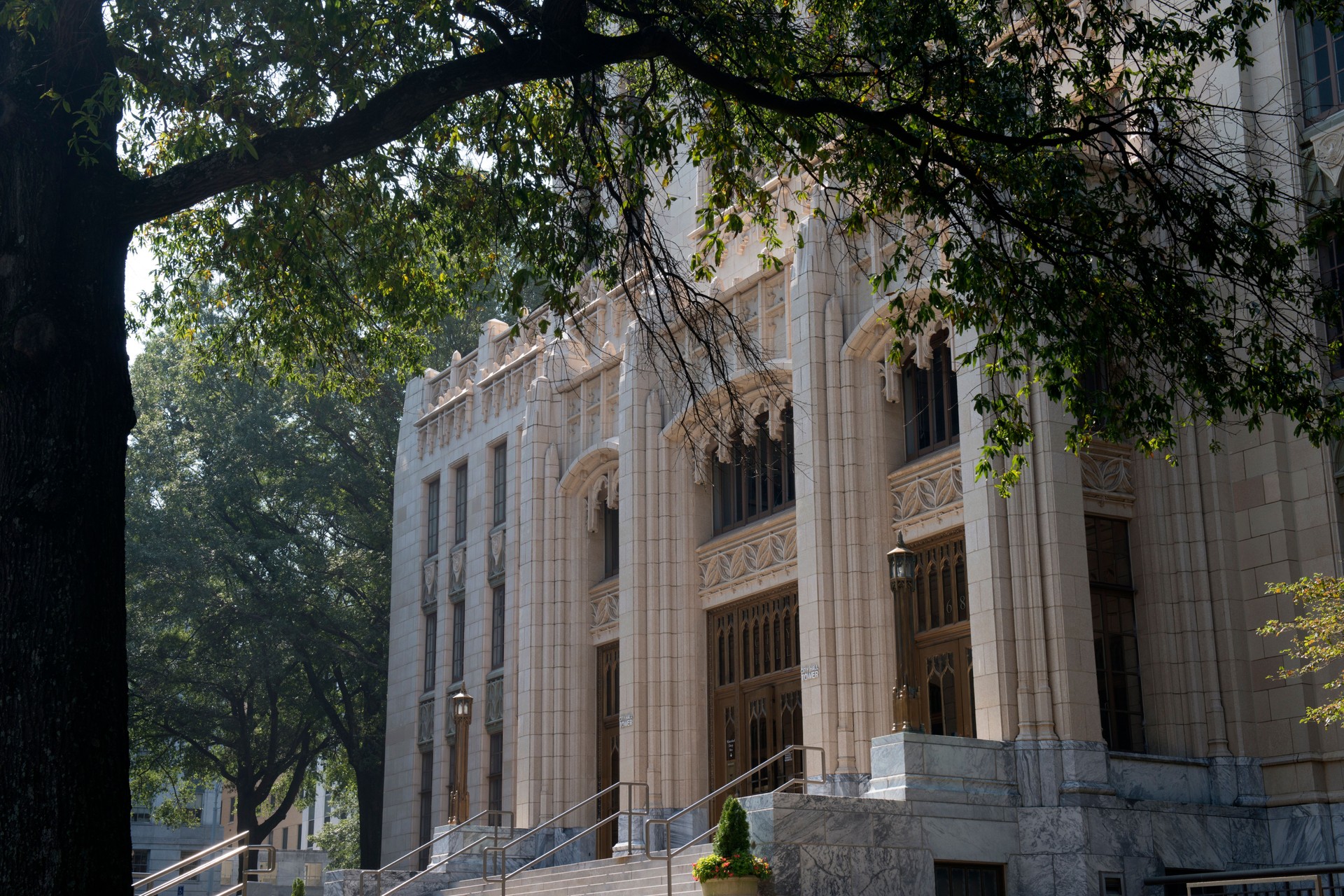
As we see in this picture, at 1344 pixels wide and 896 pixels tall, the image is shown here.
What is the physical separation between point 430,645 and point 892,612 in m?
18.1

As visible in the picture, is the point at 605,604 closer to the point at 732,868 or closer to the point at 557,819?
the point at 557,819

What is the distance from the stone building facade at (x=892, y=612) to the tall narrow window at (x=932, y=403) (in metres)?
0.06

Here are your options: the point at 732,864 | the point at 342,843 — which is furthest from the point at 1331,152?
the point at 342,843

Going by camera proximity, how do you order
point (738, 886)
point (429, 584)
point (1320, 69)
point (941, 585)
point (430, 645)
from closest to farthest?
point (738, 886) < point (1320, 69) < point (941, 585) < point (430, 645) < point (429, 584)

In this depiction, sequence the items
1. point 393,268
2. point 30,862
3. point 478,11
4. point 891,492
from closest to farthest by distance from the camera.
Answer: point 30,862
point 478,11
point 393,268
point 891,492

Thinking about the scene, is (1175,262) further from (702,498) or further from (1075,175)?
(702,498)

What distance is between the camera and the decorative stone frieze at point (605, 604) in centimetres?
3120

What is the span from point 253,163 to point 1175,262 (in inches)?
311

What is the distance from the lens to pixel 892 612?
2325cm

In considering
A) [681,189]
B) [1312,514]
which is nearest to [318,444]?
[681,189]

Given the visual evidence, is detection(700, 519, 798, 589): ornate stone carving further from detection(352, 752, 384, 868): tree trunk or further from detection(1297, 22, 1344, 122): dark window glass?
detection(352, 752, 384, 868): tree trunk

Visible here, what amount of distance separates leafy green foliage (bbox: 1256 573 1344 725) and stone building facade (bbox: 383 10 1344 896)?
41.4 inches

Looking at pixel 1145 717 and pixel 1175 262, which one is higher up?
pixel 1175 262

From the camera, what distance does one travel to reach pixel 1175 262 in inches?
520
